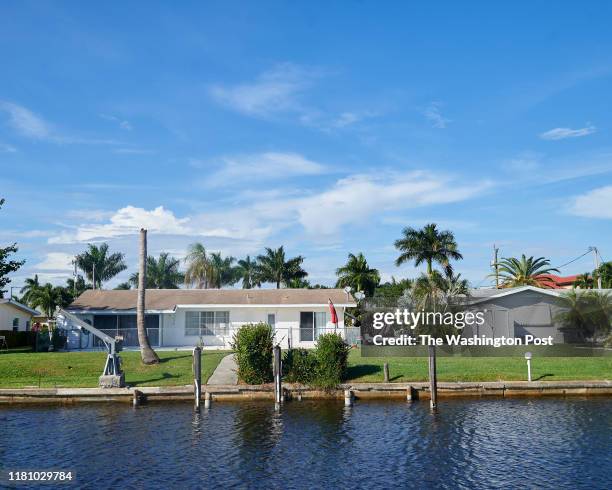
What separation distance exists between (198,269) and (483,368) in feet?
193

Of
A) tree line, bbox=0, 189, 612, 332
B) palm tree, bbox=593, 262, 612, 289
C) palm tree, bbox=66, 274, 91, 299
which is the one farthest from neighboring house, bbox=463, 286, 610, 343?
palm tree, bbox=66, 274, 91, 299

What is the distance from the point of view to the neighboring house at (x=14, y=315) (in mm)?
50062

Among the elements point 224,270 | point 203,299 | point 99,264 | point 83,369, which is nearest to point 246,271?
point 224,270

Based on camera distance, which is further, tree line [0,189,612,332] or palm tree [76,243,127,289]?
palm tree [76,243,127,289]

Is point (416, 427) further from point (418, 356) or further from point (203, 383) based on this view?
point (418, 356)

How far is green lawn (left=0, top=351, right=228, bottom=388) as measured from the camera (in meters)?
30.1

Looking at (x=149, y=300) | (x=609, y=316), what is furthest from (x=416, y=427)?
(x=149, y=300)

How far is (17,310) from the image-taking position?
5281cm

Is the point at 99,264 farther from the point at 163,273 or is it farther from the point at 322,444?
the point at 322,444

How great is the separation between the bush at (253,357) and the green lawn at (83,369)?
2252 millimetres

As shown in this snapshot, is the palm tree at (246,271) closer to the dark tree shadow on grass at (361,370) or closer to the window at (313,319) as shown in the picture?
the window at (313,319)

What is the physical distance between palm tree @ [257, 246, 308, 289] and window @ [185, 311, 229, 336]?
3313 centimetres

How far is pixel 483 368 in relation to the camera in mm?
31703

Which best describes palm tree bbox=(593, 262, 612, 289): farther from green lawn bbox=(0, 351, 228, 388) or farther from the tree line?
green lawn bbox=(0, 351, 228, 388)
